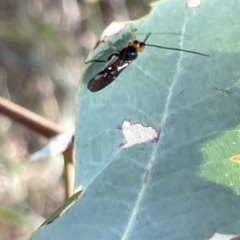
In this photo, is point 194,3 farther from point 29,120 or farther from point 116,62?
point 29,120

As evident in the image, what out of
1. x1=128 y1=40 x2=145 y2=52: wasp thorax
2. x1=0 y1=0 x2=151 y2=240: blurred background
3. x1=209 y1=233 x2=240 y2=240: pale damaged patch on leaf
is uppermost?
x1=128 y1=40 x2=145 y2=52: wasp thorax

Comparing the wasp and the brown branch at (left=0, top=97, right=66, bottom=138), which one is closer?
the wasp

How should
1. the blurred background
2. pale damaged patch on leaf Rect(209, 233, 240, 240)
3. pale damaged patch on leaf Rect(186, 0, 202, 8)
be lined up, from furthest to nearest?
the blurred background
pale damaged patch on leaf Rect(186, 0, 202, 8)
pale damaged patch on leaf Rect(209, 233, 240, 240)


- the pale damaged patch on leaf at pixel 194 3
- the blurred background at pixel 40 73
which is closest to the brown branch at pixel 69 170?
the pale damaged patch on leaf at pixel 194 3

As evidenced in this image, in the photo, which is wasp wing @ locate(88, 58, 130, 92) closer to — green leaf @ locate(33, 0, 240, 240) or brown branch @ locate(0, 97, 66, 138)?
green leaf @ locate(33, 0, 240, 240)

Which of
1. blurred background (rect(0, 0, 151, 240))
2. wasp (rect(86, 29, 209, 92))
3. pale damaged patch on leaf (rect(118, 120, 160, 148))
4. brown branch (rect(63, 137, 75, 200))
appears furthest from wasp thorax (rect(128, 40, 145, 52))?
blurred background (rect(0, 0, 151, 240))

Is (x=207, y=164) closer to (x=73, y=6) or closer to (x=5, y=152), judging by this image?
(x=5, y=152)

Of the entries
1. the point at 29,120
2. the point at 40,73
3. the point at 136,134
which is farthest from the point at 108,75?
the point at 40,73

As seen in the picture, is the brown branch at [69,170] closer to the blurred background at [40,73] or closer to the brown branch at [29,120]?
the brown branch at [29,120]
